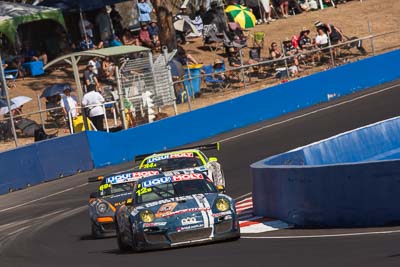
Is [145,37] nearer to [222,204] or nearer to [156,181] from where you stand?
[156,181]

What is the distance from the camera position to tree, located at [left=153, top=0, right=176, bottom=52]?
43.0 meters

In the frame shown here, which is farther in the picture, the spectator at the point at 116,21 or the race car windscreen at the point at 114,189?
the spectator at the point at 116,21

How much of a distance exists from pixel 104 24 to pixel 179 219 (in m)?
31.3

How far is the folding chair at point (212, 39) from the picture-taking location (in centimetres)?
4612

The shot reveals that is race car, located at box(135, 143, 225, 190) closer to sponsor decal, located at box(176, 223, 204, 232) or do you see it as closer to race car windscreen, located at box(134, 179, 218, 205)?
race car windscreen, located at box(134, 179, 218, 205)

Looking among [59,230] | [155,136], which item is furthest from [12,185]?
[59,230]

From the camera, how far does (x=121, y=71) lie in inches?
1375

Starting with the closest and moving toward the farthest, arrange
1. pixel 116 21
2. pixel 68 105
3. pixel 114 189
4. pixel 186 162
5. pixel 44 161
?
pixel 114 189 → pixel 186 162 → pixel 44 161 → pixel 68 105 → pixel 116 21

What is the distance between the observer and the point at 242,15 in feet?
163

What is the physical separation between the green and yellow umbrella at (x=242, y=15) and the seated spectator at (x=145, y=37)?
5500 millimetres

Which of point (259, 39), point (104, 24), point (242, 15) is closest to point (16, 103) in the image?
point (104, 24)

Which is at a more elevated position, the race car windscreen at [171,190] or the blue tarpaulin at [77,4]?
the blue tarpaulin at [77,4]

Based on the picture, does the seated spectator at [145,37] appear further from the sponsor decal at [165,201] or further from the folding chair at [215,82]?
the sponsor decal at [165,201]

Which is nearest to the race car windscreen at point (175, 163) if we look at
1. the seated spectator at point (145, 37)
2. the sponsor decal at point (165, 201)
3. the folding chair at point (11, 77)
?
the sponsor decal at point (165, 201)
